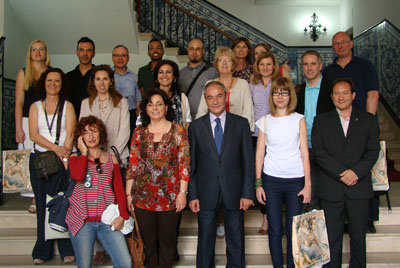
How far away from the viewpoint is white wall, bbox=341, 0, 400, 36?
20.2ft

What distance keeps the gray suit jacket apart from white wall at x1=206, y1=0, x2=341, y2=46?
7.37 metres

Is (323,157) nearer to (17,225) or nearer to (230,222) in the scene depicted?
(230,222)

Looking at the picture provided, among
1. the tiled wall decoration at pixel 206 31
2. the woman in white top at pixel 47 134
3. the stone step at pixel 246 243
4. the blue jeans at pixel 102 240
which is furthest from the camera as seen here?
the tiled wall decoration at pixel 206 31

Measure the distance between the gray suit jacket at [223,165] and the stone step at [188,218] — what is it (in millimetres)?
807

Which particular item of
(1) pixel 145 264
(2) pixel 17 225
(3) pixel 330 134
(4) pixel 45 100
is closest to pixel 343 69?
(3) pixel 330 134

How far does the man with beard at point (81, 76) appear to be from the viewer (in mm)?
3246

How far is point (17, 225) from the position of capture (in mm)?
3215

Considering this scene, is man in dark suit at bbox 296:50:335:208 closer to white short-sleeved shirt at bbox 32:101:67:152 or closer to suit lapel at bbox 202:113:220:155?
suit lapel at bbox 202:113:220:155

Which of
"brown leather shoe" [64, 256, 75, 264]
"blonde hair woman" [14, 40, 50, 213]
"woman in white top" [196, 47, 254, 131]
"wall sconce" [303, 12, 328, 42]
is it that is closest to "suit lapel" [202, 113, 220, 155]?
"woman in white top" [196, 47, 254, 131]

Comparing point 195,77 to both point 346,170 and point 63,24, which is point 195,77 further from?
point 63,24

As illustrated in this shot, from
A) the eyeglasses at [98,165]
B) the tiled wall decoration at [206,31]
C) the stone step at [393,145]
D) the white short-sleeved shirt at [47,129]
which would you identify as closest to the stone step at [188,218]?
the white short-sleeved shirt at [47,129]

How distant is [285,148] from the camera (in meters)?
2.43

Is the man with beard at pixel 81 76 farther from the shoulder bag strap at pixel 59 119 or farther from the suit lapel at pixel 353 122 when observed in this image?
the suit lapel at pixel 353 122

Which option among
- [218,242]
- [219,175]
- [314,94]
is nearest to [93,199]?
[219,175]
